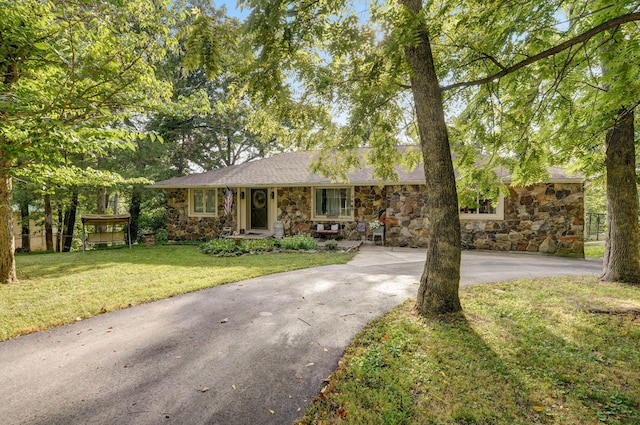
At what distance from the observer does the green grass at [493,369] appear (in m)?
2.22

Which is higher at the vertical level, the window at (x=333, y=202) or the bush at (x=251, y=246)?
the window at (x=333, y=202)

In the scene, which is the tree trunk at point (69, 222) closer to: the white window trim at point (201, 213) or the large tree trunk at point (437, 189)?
the white window trim at point (201, 213)

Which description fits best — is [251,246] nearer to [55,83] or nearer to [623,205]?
[55,83]

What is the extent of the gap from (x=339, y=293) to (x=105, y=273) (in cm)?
555

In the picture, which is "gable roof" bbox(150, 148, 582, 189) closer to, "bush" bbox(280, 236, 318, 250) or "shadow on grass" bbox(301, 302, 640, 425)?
"bush" bbox(280, 236, 318, 250)

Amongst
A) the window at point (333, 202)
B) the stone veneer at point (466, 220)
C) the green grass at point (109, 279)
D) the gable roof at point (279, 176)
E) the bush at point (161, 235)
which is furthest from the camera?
the bush at point (161, 235)

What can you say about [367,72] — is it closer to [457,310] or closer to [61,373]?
[457,310]

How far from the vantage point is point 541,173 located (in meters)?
5.20

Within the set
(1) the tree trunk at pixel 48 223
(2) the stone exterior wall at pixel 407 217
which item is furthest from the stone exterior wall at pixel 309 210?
(1) the tree trunk at pixel 48 223

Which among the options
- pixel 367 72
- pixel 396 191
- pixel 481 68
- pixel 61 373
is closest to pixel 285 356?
pixel 61 373

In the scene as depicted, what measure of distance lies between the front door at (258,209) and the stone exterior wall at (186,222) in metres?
1.22

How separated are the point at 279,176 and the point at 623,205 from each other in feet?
33.3

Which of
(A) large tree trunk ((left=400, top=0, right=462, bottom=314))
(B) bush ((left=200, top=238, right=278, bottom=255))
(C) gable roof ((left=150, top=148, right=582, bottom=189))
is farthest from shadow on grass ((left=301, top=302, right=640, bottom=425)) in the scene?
(C) gable roof ((left=150, top=148, right=582, bottom=189))

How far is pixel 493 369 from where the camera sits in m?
2.78
